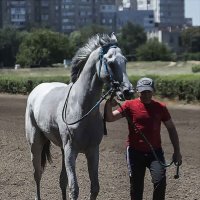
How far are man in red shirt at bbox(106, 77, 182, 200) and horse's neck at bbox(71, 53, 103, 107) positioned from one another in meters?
0.20

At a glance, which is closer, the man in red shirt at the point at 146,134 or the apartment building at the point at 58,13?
the man in red shirt at the point at 146,134

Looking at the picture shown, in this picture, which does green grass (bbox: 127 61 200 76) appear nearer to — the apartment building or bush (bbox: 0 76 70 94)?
bush (bbox: 0 76 70 94)

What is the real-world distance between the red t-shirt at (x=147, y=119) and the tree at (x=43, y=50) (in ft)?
301

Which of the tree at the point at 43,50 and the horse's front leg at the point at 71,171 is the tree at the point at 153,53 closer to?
the tree at the point at 43,50

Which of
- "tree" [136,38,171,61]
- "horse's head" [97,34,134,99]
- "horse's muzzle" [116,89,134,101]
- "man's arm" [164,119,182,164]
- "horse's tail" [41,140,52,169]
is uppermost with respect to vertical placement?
"horse's head" [97,34,134,99]

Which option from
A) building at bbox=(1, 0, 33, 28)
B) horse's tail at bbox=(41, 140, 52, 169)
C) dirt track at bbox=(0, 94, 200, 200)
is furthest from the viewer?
building at bbox=(1, 0, 33, 28)

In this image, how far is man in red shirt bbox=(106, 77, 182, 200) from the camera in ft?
19.2

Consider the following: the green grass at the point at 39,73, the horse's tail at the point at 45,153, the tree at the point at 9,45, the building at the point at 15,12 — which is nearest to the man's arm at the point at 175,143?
the horse's tail at the point at 45,153

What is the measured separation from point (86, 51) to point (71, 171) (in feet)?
4.24

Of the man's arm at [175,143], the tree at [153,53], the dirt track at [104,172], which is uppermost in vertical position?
the man's arm at [175,143]

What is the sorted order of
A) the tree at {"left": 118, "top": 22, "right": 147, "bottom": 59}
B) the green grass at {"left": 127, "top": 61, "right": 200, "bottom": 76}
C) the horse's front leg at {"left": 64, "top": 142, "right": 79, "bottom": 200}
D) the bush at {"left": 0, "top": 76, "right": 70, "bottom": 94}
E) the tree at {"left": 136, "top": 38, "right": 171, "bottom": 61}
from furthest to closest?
1. the tree at {"left": 118, "top": 22, "right": 147, "bottom": 59}
2. the tree at {"left": 136, "top": 38, "right": 171, "bottom": 61}
3. the green grass at {"left": 127, "top": 61, "right": 200, "bottom": 76}
4. the bush at {"left": 0, "top": 76, "right": 70, "bottom": 94}
5. the horse's front leg at {"left": 64, "top": 142, "right": 79, "bottom": 200}

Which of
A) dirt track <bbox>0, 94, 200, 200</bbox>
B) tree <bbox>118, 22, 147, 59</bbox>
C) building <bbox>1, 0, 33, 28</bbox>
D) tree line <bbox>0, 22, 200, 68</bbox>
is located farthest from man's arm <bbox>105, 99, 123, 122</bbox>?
building <bbox>1, 0, 33, 28</bbox>

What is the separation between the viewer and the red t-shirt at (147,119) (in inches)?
232

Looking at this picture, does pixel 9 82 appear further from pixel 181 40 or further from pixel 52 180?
pixel 181 40
